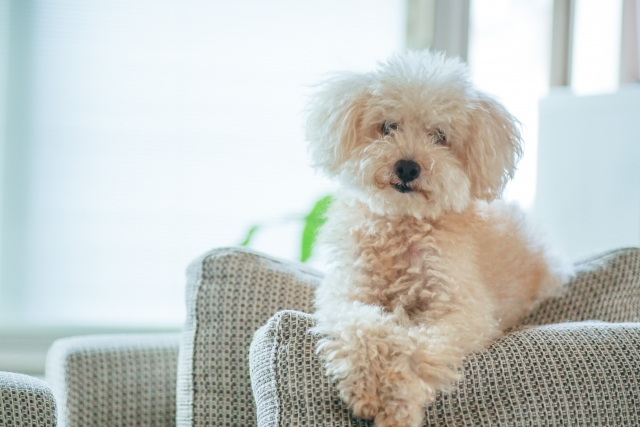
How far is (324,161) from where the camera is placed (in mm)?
1385

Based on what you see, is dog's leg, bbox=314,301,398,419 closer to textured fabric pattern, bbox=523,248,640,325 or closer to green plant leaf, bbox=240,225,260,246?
textured fabric pattern, bbox=523,248,640,325

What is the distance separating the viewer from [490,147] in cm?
131

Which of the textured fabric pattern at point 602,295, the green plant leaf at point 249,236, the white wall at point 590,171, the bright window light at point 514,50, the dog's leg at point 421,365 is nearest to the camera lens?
the dog's leg at point 421,365

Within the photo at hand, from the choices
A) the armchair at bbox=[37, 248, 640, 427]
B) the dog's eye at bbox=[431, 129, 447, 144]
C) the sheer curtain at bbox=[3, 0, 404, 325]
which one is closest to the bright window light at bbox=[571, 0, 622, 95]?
the sheer curtain at bbox=[3, 0, 404, 325]

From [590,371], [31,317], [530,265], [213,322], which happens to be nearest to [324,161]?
[213,322]

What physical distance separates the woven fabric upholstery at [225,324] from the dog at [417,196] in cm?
13

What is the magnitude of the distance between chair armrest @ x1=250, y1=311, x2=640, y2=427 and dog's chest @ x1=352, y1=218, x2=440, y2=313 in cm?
23

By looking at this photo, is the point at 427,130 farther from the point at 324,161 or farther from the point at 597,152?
the point at 597,152

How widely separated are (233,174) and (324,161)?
1158 mm

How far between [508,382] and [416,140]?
558 millimetres

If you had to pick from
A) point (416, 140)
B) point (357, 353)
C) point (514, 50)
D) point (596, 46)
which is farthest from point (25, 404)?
point (596, 46)

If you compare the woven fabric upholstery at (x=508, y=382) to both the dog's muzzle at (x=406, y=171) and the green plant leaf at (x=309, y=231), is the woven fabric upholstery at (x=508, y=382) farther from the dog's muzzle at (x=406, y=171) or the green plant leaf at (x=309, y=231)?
the green plant leaf at (x=309, y=231)

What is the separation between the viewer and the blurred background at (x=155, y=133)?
2.36 m

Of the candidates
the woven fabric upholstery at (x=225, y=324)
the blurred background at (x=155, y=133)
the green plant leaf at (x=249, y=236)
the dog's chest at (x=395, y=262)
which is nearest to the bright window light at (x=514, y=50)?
the blurred background at (x=155, y=133)
